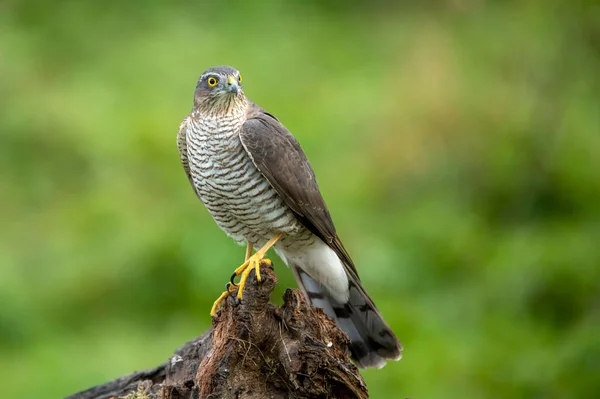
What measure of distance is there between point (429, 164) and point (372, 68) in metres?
2.45

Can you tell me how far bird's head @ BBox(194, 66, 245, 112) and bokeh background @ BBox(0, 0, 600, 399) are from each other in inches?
122

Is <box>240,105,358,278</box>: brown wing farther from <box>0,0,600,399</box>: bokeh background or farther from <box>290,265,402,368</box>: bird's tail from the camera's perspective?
<box>0,0,600,399</box>: bokeh background

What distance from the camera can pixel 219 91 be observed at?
496cm

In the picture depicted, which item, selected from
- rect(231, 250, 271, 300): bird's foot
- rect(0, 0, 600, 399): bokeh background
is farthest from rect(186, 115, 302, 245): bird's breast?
rect(0, 0, 600, 399): bokeh background

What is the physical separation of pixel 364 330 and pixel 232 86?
1617 millimetres

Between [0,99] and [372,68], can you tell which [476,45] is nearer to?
[372,68]

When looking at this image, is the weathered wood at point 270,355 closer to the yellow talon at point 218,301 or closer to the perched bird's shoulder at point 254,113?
the yellow talon at point 218,301

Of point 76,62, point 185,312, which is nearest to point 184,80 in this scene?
point 76,62

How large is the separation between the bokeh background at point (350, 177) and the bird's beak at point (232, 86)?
316 centimetres

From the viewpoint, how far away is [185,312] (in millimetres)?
8344

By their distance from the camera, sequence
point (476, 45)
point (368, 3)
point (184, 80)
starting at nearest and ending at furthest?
point (184, 80)
point (476, 45)
point (368, 3)

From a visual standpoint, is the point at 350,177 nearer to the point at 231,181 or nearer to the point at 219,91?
the point at 219,91

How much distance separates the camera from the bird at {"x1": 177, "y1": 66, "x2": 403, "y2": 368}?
4828 millimetres

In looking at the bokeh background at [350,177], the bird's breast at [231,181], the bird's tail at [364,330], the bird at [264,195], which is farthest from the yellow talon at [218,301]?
the bokeh background at [350,177]
